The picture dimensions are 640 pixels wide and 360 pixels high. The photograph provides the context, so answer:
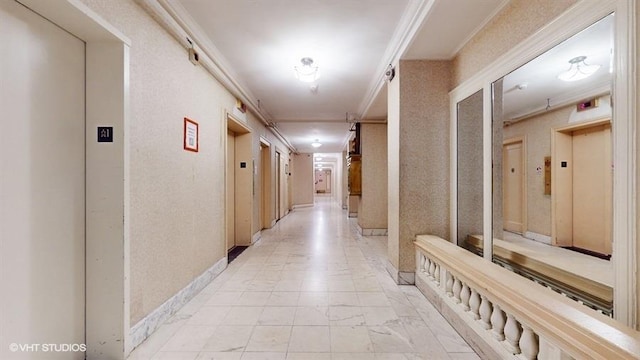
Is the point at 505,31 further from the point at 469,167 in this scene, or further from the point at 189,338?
the point at 189,338

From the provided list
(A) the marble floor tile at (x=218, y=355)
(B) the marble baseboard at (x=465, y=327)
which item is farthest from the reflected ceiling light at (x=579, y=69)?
(A) the marble floor tile at (x=218, y=355)

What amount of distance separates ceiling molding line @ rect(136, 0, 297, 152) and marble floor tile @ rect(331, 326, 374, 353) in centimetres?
294

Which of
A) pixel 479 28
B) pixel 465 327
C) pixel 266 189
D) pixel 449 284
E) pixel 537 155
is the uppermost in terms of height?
pixel 479 28

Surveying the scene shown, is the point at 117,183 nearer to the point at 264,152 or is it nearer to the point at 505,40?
the point at 505,40

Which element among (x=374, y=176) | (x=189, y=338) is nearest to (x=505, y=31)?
(x=189, y=338)

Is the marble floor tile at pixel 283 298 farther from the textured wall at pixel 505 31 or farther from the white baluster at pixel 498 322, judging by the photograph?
the textured wall at pixel 505 31

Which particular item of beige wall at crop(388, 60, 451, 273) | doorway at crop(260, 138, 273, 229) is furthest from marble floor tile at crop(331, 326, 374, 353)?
doorway at crop(260, 138, 273, 229)

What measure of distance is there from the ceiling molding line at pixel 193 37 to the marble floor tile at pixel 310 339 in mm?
2799

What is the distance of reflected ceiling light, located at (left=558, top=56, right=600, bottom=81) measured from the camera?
5.29 ft

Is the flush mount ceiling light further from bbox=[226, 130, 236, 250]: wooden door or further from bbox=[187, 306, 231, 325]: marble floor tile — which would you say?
bbox=[187, 306, 231, 325]: marble floor tile

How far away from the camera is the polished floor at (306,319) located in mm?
1940

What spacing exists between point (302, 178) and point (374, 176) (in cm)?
735

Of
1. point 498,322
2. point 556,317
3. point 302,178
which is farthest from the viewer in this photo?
point 302,178

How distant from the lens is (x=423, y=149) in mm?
3182
